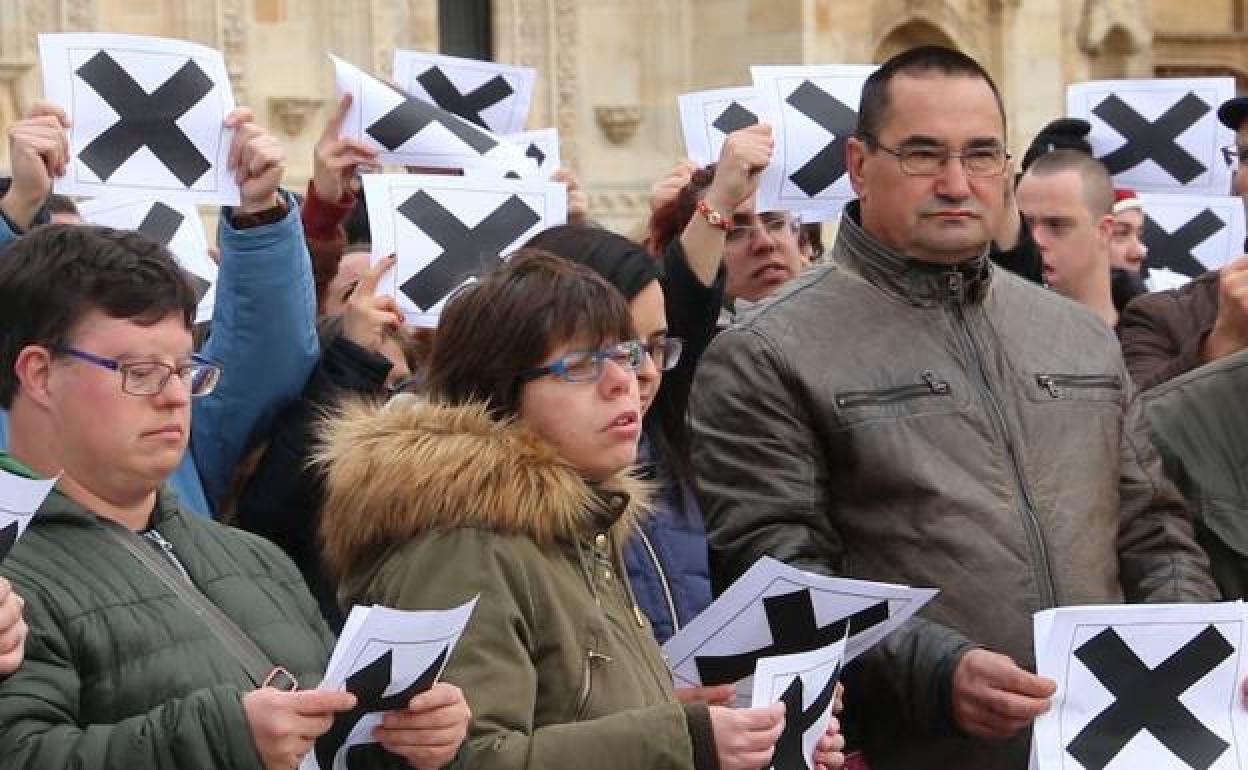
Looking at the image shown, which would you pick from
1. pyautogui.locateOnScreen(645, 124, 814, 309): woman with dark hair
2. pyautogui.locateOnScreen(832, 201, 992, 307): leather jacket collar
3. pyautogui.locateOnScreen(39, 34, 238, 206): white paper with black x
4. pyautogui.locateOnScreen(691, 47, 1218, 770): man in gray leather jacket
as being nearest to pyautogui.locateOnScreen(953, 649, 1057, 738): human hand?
pyautogui.locateOnScreen(691, 47, 1218, 770): man in gray leather jacket

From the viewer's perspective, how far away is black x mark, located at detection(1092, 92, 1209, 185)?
9.41 m

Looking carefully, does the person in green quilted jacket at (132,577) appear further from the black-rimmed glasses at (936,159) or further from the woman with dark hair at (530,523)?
the black-rimmed glasses at (936,159)

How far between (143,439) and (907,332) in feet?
5.24

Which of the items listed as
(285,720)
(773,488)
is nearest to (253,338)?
(773,488)

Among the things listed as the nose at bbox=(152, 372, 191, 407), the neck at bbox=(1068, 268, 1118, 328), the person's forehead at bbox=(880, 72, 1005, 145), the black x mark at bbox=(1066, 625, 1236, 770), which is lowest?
the black x mark at bbox=(1066, 625, 1236, 770)

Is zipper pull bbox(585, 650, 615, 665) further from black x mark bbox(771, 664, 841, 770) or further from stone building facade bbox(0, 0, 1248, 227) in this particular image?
stone building facade bbox(0, 0, 1248, 227)

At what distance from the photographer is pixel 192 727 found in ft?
13.1

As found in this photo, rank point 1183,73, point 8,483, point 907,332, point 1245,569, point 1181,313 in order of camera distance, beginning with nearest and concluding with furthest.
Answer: point 8,483, point 907,332, point 1245,569, point 1181,313, point 1183,73

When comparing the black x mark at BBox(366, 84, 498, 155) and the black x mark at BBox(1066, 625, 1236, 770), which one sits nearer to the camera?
the black x mark at BBox(1066, 625, 1236, 770)

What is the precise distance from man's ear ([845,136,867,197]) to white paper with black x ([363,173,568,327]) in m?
1.17

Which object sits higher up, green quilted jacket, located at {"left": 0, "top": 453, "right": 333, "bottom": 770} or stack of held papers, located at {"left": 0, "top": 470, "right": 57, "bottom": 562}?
stack of held papers, located at {"left": 0, "top": 470, "right": 57, "bottom": 562}

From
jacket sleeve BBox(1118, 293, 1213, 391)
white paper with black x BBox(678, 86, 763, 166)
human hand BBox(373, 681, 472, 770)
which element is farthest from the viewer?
white paper with black x BBox(678, 86, 763, 166)

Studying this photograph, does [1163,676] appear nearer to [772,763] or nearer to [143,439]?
[772,763]

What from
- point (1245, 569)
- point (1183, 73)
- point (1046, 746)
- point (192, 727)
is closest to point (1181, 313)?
point (1245, 569)
